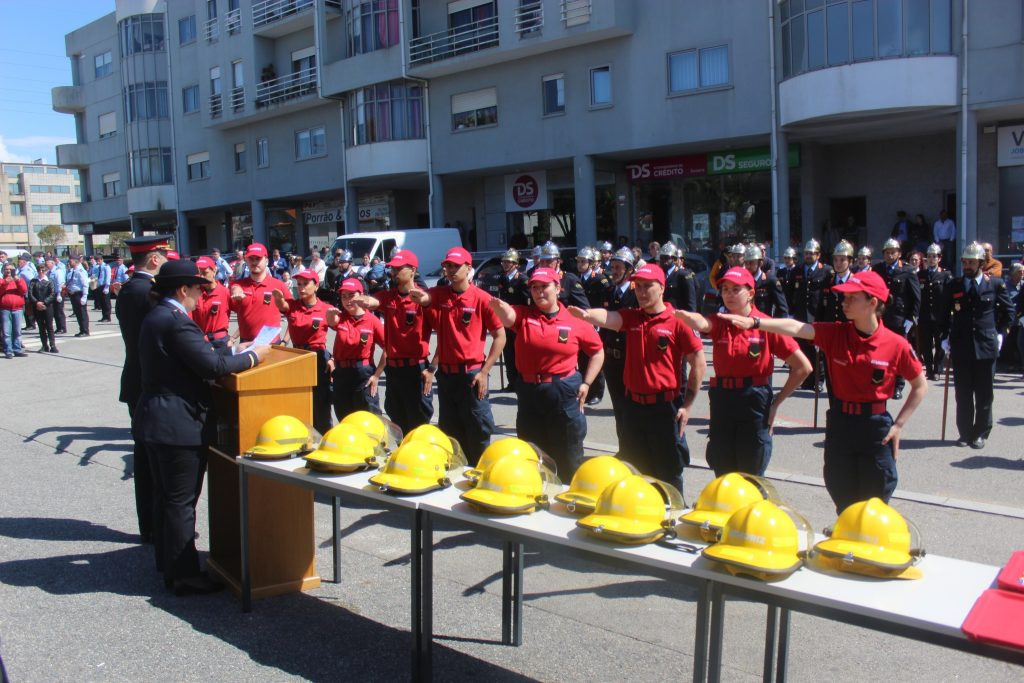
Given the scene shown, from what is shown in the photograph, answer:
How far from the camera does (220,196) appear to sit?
42125 millimetres

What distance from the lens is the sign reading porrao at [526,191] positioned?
3034cm

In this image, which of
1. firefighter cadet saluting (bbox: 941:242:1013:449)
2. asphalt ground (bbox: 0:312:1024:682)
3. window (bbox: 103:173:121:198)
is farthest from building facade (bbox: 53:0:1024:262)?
asphalt ground (bbox: 0:312:1024:682)

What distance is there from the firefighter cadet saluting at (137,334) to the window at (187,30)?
136ft

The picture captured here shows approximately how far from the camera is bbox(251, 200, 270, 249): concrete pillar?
39438mm

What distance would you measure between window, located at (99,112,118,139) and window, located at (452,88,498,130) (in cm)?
3152

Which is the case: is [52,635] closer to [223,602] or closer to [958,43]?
[223,602]

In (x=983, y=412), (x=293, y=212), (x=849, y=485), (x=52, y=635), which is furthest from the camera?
(x=293, y=212)

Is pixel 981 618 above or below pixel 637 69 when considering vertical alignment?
below

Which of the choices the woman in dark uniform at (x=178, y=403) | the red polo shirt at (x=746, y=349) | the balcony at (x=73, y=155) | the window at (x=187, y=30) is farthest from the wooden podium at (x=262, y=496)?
the balcony at (x=73, y=155)

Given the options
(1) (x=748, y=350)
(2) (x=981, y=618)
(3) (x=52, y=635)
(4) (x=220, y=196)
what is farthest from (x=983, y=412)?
(4) (x=220, y=196)

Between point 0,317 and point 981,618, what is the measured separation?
64.7 feet

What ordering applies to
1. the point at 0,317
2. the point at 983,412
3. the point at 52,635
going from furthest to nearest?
the point at 0,317 < the point at 983,412 < the point at 52,635

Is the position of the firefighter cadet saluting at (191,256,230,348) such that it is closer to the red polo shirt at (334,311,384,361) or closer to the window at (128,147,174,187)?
the red polo shirt at (334,311,384,361)

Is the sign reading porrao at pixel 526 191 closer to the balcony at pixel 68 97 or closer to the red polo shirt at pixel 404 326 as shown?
the red polo shirt at pixel 404 326
